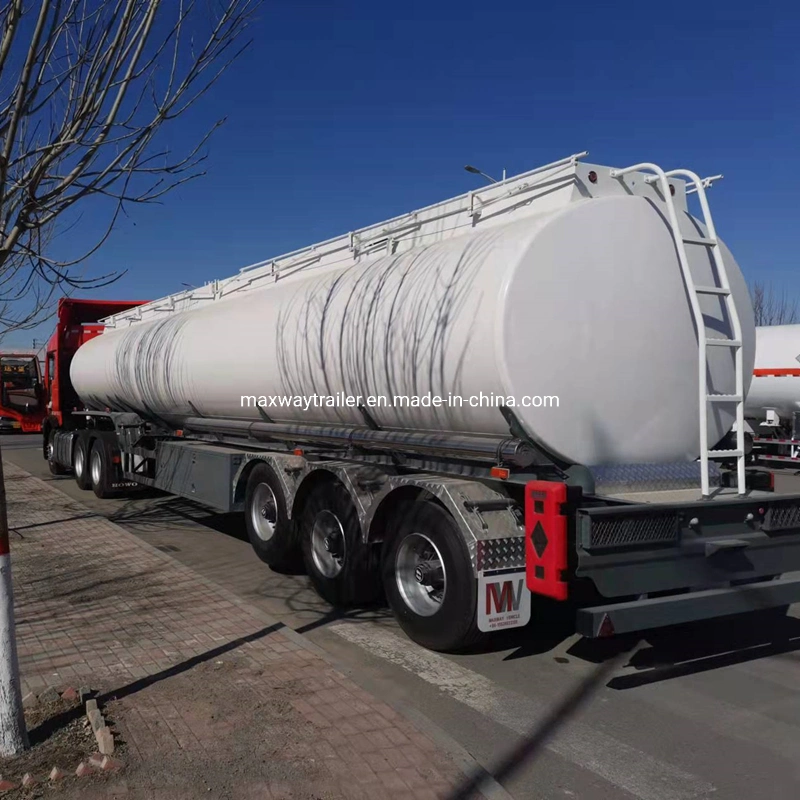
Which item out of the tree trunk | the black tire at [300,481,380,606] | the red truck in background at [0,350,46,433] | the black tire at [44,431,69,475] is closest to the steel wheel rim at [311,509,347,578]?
the black tire at [300,481,380,606]

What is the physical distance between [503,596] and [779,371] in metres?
15.9

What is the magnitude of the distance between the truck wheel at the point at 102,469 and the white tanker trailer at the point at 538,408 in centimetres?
736

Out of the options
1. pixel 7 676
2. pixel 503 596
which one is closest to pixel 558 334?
pixel 503 596

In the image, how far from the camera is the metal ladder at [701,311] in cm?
543

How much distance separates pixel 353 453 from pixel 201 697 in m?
2.88

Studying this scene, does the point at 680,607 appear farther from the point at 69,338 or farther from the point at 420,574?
the point at 69,338

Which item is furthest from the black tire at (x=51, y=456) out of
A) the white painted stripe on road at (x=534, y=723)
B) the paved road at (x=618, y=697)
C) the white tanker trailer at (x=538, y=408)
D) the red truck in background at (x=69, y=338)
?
the white painted stripe on road at (x=534, y=723)

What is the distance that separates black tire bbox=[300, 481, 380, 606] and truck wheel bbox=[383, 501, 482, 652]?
21.0 inches

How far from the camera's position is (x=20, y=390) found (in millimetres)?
32188

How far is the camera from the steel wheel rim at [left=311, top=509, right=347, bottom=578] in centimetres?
735

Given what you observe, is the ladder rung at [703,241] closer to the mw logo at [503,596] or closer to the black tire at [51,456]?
the mw logo at [503,596]

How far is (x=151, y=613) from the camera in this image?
662 cm

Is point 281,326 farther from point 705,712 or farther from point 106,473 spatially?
point 106,473

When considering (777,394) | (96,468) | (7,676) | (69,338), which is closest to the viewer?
(7,676)
